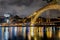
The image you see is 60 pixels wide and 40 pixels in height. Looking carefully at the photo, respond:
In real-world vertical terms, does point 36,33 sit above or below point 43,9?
below

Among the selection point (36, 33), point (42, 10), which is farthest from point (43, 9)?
point (36, 33)

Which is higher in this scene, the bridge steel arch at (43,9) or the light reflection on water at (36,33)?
the bridge steel arch at (43,9)

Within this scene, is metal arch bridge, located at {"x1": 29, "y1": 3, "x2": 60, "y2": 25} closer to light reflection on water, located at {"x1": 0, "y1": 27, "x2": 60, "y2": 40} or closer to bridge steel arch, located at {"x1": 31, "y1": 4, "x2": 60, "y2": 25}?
bridge steel arch, located at {"x1": 31, "y1": 4, "x2": 60, "y2": 25}

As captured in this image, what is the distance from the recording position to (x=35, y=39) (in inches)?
89.9

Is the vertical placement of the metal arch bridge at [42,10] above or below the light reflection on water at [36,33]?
above

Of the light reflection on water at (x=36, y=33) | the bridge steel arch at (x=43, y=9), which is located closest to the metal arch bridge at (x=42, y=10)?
the bridge steel arch at (x=43, y=9)

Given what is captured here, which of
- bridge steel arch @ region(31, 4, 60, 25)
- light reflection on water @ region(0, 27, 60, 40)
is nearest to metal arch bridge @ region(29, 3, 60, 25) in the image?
bridge steel arch @ region(31, 4, 60, 25)

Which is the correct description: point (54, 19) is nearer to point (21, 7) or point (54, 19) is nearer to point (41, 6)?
point (41, 6)

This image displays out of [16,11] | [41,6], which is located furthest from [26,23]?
[41,6]

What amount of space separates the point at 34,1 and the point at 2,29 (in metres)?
0.88

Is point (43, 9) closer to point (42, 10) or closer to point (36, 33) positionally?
point (42, 10)

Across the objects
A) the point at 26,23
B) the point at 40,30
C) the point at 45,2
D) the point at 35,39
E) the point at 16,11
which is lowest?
the point at 35,39

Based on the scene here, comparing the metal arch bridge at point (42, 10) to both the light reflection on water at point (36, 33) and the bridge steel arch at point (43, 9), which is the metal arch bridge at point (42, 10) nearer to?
the bridge steel arch at point (43, 9)

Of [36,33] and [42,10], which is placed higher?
[42,10]
